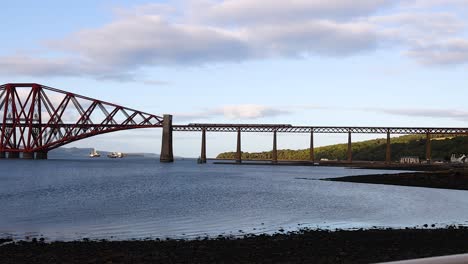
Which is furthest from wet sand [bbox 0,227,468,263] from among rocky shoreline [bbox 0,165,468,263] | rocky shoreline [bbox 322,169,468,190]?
rocky shoreline [bbox 322,169,468,190]

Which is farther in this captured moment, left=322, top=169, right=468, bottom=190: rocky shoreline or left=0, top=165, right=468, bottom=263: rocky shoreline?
left=322, top=169, right=468, bottom=190: rocky shoreline

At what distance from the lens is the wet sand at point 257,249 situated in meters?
19.7

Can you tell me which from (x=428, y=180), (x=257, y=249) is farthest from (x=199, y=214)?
(x=428, y=180)

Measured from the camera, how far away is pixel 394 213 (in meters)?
42.9

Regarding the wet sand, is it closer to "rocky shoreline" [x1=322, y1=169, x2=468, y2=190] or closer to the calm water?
the calm water

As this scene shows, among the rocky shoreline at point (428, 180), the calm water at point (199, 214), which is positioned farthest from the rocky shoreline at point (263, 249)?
the rocky shoreline at point (428, 180)

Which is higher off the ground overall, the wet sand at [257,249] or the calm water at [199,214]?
the wet sand at [257,249]

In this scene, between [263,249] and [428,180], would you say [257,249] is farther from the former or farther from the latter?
[428,180]

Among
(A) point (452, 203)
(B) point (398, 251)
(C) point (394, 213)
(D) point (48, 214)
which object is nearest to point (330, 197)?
(A) point (452, 203)

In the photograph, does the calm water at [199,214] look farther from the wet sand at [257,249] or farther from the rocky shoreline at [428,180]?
the rocky shoreline at [428,180]

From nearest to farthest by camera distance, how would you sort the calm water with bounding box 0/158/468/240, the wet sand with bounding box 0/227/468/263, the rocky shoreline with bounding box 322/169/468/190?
the wet sand with bounding box 0/227/468/263
the calm water with bounding box 0/158/468/240
the rocky shoreline with bounding box 322/169/468/190

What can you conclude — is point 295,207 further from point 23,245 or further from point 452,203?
point 23,245

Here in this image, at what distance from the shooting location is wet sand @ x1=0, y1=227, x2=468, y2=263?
19672 millimetres

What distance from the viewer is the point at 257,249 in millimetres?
22312
